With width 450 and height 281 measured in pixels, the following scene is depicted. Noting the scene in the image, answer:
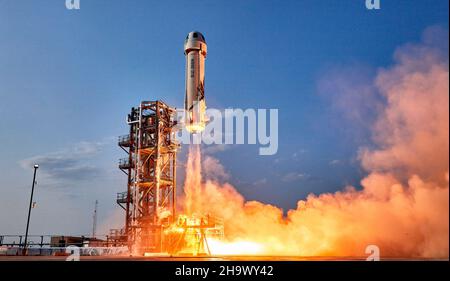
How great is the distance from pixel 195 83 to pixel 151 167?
1572 cm

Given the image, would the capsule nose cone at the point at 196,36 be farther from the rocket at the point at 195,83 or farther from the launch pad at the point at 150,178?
the launch pad at the point at 150,178

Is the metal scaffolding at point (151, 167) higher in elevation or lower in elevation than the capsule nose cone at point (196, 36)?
lower

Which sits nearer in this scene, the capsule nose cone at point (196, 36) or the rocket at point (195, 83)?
the rocket at point (195, 83)

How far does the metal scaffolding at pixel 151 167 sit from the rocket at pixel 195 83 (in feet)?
29.0

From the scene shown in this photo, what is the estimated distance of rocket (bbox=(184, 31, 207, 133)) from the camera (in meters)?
46.2

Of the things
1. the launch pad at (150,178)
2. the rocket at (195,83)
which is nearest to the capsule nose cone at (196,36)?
the rocket at (195,83)

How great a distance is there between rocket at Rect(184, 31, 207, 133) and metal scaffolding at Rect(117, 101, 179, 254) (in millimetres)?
8845

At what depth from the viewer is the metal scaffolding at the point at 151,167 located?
5297cm

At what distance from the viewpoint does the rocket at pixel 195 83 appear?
4619 centimetres

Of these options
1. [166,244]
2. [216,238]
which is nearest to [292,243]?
[216,238]
